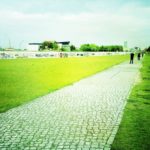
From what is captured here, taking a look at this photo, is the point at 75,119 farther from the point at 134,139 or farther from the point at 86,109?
the point at 134,139

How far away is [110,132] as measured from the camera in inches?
275

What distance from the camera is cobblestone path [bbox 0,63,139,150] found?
6.12 m

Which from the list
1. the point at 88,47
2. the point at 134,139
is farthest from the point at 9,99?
the point at 88,47

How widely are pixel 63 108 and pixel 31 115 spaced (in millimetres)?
1384

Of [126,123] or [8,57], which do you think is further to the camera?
[8,57]

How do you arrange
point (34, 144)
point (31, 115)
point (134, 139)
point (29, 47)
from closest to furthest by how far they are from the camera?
point (34, 144), point (134, 139), point (31, 115), point (29, 47)

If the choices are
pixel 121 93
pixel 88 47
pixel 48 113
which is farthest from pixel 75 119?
pixel 88 47

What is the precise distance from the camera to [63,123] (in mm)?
7750

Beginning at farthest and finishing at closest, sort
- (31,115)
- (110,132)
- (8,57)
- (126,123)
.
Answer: (8,57), (31,115), (126,123), (110,132)

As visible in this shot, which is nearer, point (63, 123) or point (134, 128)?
point (134, 128)

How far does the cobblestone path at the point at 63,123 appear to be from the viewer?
6.12 m

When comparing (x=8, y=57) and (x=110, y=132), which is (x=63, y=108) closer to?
(x=110, y=132)

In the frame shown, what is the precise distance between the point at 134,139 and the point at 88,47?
190420mm

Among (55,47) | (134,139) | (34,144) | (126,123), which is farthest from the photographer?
(55,47)
